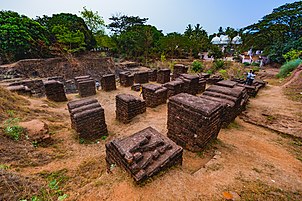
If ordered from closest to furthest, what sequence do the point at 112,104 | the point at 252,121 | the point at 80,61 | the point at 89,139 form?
the point at 89,139, the point at 252,121, the point at 112,104, the point at 80,61

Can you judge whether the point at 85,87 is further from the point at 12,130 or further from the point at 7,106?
the point at 12,130

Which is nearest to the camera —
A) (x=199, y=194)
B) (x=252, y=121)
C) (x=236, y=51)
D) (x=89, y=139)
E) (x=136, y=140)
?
(x=199, y=194)

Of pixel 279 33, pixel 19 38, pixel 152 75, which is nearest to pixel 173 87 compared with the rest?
pixel 152 75

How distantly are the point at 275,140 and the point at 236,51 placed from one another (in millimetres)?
26881

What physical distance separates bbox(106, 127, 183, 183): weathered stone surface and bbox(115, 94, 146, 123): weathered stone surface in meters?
2.65

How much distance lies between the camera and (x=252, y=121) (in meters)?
4.81

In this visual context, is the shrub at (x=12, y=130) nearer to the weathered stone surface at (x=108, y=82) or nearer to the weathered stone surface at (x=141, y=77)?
the weathered stone surface at (x=108, y=82)

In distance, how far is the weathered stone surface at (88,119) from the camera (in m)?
4.06

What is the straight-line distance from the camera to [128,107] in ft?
17.1

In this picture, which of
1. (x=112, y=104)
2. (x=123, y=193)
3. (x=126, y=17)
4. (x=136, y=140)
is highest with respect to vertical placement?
(x=126, y=17)

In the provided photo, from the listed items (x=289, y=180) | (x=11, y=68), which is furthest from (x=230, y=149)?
(x=11, y=68)

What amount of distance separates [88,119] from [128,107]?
61.0 inches

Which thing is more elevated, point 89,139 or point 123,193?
point 123,193

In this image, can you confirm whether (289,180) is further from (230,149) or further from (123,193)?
(123,193)
